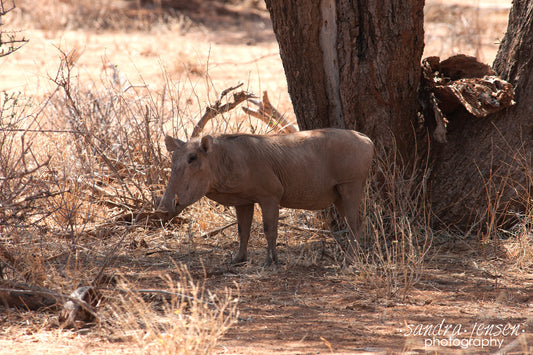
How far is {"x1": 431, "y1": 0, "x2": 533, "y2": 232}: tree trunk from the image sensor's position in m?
6.08

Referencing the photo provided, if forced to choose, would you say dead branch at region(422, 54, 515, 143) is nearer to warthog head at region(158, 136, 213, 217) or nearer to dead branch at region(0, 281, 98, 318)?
warthog head at region(158, 136, 213, 217)

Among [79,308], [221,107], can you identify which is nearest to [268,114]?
[221,107]

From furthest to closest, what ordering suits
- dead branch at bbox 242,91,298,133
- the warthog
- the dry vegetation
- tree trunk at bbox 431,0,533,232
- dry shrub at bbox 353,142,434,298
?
dead branch at bbox 242,91,298,133
tree trunk at bbox 431,0,533,232
dry shrub at bbox 353,142,434,298
the warthog
the dry vegetation

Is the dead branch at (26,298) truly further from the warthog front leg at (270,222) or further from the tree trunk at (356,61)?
the tree trunk at (356,61)

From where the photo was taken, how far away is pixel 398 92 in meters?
6.13

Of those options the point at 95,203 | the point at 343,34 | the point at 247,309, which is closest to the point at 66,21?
the point at 95,203

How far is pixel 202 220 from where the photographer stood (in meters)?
6.60

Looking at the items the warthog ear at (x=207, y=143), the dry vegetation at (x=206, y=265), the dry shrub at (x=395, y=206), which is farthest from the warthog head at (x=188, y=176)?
the dry shrub at (x=395, y=206)

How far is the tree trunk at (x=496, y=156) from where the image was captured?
19.9ft

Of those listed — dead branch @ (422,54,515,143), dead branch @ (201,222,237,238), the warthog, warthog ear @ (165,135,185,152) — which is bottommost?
dead branch @ (201,222,237,238)

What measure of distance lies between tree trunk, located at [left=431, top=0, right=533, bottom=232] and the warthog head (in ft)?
8.14

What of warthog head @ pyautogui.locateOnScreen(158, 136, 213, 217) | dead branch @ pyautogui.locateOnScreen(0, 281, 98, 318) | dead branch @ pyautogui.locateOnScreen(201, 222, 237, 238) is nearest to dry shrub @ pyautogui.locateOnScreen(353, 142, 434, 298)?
dead branch @ pyautogui.locateOnScreen(201, 222, 237, 238)

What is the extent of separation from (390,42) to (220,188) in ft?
6.93

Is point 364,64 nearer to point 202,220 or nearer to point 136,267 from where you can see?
point 202,220
